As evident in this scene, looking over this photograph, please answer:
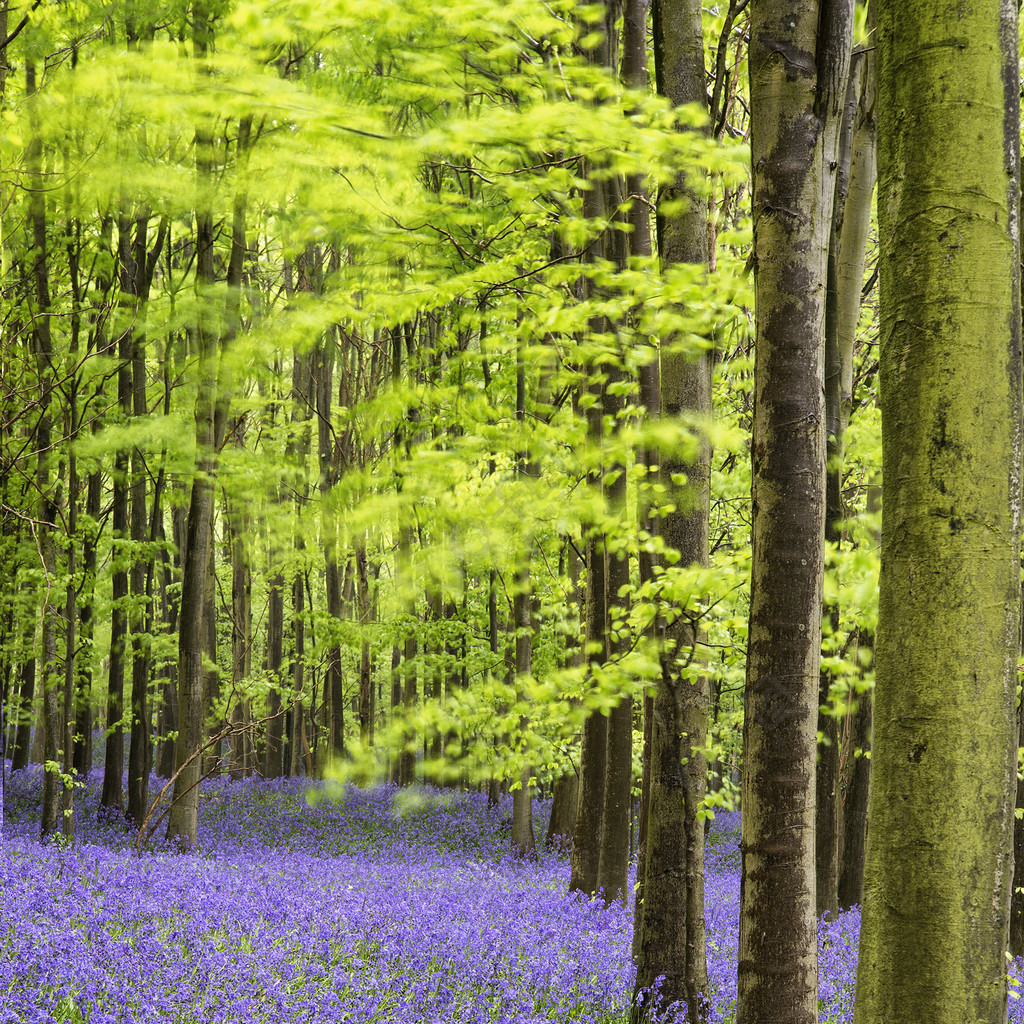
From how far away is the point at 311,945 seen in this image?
530 cm

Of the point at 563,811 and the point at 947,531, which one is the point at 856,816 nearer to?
the point at 563,811

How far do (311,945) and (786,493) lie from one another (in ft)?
14.4

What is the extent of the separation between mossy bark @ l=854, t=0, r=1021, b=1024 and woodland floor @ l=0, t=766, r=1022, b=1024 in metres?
3.10

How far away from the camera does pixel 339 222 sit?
4.11 metres

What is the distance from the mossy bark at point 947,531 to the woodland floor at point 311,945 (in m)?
3.10

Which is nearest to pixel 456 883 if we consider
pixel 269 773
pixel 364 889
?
pixel 364 889

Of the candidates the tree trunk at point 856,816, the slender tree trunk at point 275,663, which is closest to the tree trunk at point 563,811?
the tree trunk at point 856,816

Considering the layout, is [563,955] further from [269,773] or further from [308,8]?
[269,773]

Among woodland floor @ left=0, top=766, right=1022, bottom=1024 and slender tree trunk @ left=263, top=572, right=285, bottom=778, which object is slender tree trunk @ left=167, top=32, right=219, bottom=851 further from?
slender tree trunk @ left=263, top=572, right=285, bottom=778

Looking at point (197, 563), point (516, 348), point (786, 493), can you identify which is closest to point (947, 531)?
point (786, 493)

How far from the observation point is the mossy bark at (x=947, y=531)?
A: 1.82m

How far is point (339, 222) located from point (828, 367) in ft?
15.3

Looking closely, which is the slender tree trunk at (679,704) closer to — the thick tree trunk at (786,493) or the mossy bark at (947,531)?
the thick tree trunk at (786,493)

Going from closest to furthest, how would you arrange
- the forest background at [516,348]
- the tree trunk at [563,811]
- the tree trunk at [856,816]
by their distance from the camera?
1. the forest background at [516,348]
2. the tree trunk at [856,816]
3. the tree trunk at [563,811]
